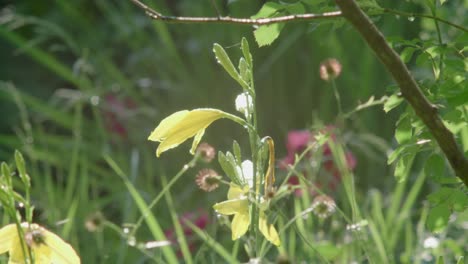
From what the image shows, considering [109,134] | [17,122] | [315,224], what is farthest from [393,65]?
[17,122]

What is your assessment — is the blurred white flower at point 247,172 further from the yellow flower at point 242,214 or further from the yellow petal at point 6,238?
the yellow petal at point 6,238

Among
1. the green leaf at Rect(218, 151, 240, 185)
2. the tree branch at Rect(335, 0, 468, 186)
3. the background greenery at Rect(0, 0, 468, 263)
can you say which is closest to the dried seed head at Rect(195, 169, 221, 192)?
the green leaf at Rect(218, 151, 240, 185)

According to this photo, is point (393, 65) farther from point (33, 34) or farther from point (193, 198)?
point (33, 34)

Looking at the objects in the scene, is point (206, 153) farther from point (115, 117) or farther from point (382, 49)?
point (115, 117)

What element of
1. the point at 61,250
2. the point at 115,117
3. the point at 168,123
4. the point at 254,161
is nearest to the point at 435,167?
the point at 254,161

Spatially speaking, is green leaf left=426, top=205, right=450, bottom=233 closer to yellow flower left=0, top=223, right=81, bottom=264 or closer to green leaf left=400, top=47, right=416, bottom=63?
green leaf left=400, top=47, right=416, bottom=63
